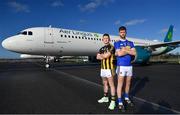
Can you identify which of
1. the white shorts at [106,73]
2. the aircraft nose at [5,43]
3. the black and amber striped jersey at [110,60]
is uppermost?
the aircraft nose at [5,43]

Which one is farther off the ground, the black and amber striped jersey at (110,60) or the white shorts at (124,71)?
the black and amber striped jersey at (110,60)

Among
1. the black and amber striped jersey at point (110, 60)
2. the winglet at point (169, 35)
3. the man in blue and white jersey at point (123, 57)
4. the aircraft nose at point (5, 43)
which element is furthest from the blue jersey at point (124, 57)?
the winglet at point (169, 35)

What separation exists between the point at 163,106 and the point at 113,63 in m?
1.61

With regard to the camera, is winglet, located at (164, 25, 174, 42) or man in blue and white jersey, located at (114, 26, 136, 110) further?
winglet, located at (164, 25, 174, 42)

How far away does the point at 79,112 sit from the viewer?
490cm

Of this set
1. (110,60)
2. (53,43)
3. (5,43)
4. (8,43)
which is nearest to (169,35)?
(53,43)

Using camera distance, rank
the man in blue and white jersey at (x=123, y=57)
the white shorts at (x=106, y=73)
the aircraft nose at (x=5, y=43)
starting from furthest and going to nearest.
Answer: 1. the aircraft nose at (x=5, y=43)
2. the white shorts at (x=106, y=73)
3. the man in blue and white jersey at (x=123, y=57)

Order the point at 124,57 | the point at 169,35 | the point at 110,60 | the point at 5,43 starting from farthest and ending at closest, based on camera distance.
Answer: the point at 169,35
the point at 5,43
the point at 110,60
the point at 124,57

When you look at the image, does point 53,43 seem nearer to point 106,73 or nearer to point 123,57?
point 106,73

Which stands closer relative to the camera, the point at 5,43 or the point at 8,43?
the point at 8,43

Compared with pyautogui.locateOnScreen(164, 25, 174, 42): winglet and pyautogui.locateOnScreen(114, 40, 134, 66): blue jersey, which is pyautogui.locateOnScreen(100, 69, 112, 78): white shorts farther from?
pyautogui.locateOnScreen(164, 25, 174, 42): winglet

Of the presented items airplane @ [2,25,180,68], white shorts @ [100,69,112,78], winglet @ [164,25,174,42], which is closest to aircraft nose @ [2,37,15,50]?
airplane @ [2,25,180,68]

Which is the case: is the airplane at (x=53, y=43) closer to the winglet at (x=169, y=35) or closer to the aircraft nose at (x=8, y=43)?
the aircraft nose at (x=8, y=43)

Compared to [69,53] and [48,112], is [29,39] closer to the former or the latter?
[69,53]
